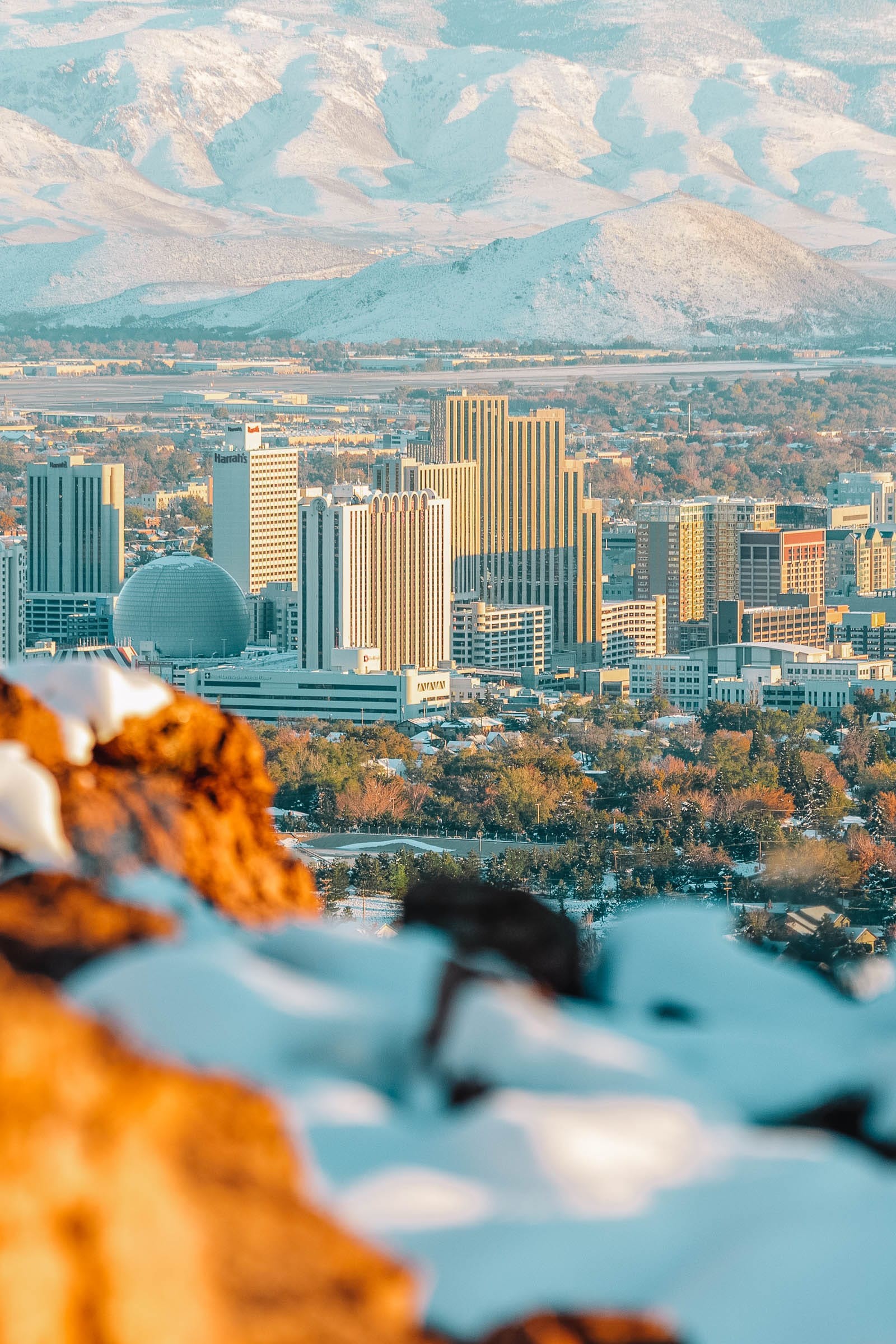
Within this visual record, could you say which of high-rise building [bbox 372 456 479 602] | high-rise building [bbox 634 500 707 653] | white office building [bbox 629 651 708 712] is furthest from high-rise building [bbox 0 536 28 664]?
high-rise building [bbox 634 500 707 653]

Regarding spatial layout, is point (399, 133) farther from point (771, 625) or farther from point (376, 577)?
point (771, 625)

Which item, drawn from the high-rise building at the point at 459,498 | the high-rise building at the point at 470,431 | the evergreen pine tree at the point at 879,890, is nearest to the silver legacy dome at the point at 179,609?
the high-rise building at the point at 459,498

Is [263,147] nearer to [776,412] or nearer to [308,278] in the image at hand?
[308,278]

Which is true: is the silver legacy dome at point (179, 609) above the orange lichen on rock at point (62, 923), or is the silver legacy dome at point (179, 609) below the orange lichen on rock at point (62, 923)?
below

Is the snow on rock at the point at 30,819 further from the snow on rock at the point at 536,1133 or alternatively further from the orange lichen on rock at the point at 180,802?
the snow on rock at the point at 536,1133

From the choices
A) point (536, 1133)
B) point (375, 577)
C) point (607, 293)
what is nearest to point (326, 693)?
point (375, 577)

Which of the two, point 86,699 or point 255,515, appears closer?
point 86,699
